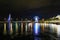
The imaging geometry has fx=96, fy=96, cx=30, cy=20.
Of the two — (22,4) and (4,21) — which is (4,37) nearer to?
(4,21)

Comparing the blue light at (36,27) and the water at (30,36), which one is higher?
the blue light at (36,27)

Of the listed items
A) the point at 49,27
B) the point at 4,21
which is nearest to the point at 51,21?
the point at 49,27

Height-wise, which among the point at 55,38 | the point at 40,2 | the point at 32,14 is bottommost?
the point at 55,38

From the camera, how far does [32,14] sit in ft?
2.99

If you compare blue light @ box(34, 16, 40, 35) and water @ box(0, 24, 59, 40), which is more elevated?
A: blue light @ box(34, 16, 40, 35)

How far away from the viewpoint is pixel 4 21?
0.89 metres

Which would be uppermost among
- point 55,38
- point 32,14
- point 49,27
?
point 32,14

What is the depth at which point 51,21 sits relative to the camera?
88cm

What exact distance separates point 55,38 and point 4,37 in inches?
18.7

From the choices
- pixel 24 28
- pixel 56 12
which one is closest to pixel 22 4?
pixel 24 28

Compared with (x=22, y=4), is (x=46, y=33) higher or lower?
lower

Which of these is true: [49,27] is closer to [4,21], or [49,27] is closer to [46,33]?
[46,33]

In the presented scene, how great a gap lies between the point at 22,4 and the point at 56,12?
0.33m

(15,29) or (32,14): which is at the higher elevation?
(32,14)
